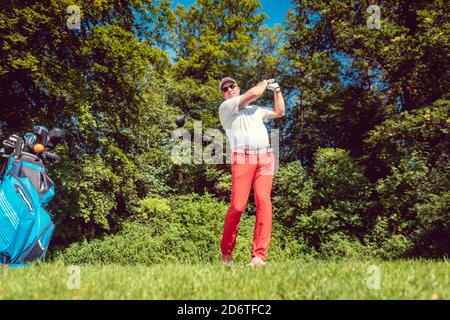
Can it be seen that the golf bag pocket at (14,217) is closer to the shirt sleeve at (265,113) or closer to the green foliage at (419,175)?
the shirt sleeve at (265,113)

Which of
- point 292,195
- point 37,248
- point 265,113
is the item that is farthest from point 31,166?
point 292,195

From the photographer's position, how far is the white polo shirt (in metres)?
4.74

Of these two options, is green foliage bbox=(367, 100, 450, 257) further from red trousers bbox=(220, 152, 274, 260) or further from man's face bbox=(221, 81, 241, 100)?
red trousers bbox=(220, 152, 274, 260)

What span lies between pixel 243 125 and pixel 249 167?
547 millimetres

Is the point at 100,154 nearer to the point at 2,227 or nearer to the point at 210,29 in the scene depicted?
the point at 2,227

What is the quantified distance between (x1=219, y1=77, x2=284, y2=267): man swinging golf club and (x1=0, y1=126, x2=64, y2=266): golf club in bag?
2.22 metres

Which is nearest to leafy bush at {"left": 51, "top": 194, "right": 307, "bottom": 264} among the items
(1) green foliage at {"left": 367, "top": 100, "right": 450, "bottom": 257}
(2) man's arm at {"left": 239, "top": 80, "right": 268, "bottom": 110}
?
(1) green foliage at {"left": 367, "top": 100, "right": 450, "bottom": 257}

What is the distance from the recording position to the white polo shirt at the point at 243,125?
474 centimetres

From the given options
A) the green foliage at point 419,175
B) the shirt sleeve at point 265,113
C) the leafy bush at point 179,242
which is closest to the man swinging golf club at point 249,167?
the shirt sleeve at point 265,113

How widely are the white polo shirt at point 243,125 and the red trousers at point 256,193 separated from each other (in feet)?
0.48

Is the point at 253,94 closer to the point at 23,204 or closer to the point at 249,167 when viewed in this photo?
the point at 249,167

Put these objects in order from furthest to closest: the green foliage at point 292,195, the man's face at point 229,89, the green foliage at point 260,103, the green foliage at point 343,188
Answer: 1. the green foliage at point 292,195
2. the green foliage at point 343,188
3. the green foliage at point 260,103
4. the man's face at point 229,89

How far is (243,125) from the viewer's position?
4816mm
